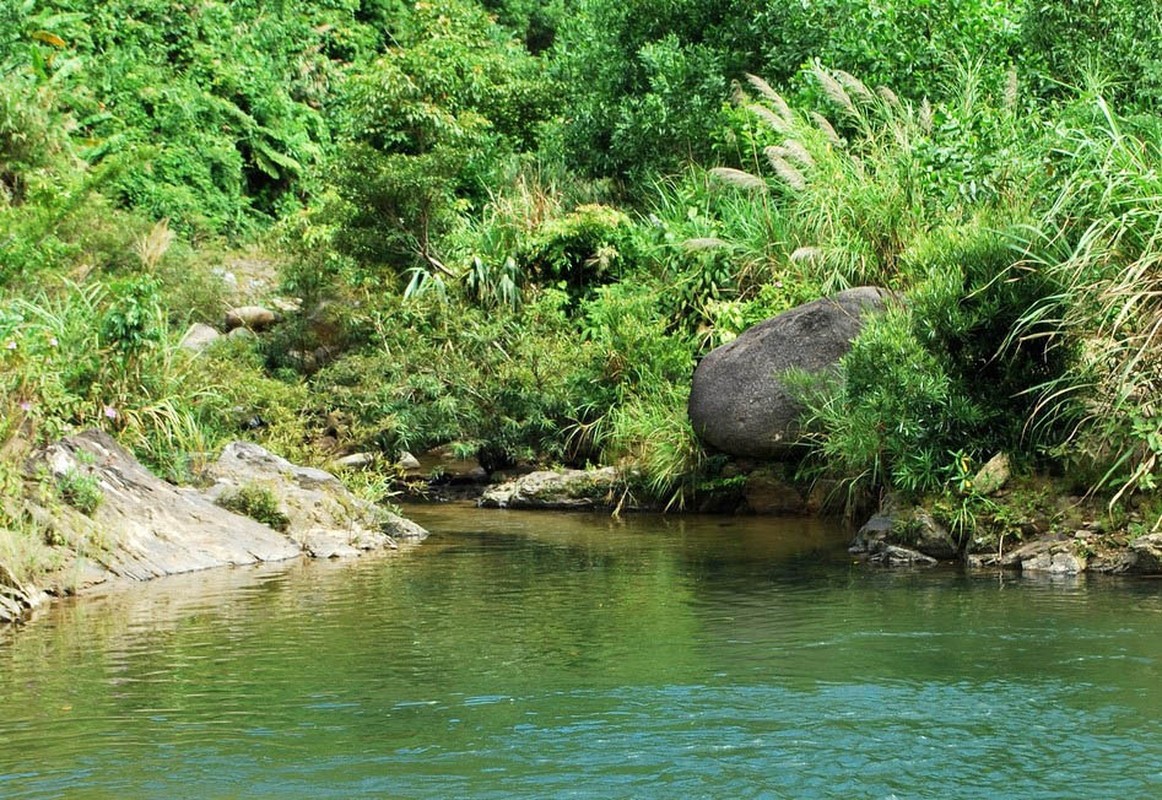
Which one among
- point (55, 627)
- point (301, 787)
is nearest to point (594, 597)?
point (55, 627)

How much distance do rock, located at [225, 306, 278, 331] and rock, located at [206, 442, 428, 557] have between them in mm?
7962

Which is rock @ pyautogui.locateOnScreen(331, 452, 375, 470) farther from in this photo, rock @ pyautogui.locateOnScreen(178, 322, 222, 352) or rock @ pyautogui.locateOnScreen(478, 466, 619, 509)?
rock @ pyautogui.locateOnScreen(178, 322, 222, 352)

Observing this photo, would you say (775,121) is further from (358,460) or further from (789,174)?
(358,460)

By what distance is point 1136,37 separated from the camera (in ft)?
51.8

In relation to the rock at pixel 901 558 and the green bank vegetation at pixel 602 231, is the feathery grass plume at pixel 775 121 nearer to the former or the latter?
the green bank vegetation at pixel 602 231

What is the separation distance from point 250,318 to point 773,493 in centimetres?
950

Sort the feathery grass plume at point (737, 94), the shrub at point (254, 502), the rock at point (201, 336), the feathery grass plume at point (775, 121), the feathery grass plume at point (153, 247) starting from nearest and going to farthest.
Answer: the shrub at point (254, 502) → the feathery grass plume at point (775, 121) → the feathery grass plume at point (153, 247) → the rock at point (201, 336) → the feathery grass plume at point (737, 94)

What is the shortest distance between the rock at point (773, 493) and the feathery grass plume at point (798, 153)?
4056 mm

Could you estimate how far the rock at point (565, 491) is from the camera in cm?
1579

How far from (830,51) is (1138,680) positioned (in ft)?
46.4

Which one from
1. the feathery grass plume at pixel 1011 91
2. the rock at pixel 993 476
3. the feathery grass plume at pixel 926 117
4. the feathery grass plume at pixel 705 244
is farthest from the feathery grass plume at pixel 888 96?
the rock at pixel 993 476

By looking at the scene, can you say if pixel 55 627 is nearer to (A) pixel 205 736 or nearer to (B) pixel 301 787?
(A) pixel 205 736

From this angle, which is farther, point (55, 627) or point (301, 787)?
point (55, 627)

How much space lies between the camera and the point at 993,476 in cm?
1145
